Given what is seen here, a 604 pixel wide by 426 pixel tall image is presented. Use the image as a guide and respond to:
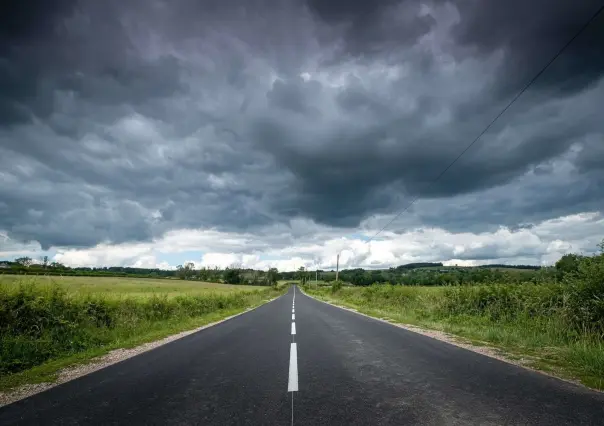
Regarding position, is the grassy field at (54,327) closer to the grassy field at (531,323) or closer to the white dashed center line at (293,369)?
the white dashed center line at (293,369)

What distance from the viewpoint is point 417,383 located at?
201 inches

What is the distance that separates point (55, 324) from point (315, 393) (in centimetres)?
958

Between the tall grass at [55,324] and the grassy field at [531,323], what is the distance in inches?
432

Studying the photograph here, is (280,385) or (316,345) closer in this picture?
(280,385)

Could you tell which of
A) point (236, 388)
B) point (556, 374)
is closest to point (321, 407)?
point (236, 388)

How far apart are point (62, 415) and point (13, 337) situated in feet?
21.4

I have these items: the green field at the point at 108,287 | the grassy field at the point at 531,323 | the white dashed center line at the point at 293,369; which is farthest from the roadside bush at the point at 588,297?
the green field at the point at 108,287

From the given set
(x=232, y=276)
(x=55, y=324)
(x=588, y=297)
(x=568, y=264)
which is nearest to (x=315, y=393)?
(x=55, y=324)

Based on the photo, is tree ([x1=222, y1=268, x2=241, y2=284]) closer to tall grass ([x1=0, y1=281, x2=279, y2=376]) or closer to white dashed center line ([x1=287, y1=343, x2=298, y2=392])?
tall grass ([x1=0, y1=281, x2=279, y2=376])

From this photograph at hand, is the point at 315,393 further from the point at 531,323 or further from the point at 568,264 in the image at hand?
the point at 568,264

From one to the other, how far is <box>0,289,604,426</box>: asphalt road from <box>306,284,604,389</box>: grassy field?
→ 121 cm

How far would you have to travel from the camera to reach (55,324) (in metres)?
10.2

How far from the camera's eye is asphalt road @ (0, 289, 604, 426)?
12.5 feet

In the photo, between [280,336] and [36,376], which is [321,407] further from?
[280,336]
